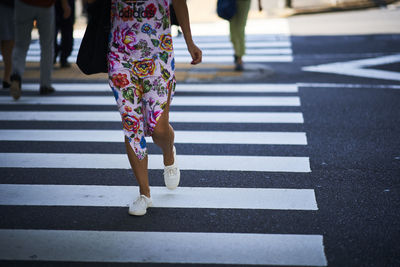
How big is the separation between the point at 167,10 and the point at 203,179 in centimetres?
156

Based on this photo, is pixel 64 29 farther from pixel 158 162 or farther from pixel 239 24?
pixel 158 162

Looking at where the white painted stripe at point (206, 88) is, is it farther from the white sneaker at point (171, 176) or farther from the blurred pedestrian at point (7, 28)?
the white sneaker at point (171, 176)

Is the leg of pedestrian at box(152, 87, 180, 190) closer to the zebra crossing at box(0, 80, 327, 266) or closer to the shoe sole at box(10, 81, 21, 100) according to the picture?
the zebra crossing at box(0, 80, 327, 266)

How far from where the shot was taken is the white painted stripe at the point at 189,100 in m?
7.34

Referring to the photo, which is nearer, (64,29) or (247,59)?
(64,29)

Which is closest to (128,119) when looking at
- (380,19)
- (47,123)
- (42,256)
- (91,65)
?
(91,65)

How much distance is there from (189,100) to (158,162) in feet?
8.67

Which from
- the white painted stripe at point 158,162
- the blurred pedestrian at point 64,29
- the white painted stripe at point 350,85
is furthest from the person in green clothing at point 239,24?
the white painted stripe at point 158,162

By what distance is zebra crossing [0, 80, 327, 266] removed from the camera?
3303 mm

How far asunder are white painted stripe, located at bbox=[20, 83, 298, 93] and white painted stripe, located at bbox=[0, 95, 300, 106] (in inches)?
16.6

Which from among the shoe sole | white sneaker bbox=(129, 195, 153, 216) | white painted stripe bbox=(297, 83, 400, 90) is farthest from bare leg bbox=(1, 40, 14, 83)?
white sneaker bbox=(129, 195, 153, 216)

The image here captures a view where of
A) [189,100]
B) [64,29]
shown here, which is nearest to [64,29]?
[64,29]

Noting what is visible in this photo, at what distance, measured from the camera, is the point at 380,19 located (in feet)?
52.4

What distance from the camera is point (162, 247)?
3355 mm
